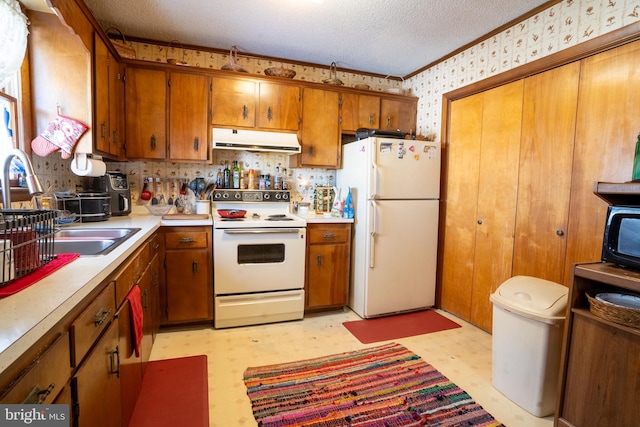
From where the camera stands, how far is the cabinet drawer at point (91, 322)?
901mm

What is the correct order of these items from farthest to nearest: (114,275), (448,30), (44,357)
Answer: (448,30)
(114,275)
(44,357)

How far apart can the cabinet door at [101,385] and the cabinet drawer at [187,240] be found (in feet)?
4.10

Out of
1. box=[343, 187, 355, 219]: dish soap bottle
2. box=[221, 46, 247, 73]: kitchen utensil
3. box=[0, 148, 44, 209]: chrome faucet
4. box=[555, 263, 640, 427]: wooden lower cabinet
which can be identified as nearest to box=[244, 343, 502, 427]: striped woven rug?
box=[555, 263, 640, 427]: wooden lower cabinet

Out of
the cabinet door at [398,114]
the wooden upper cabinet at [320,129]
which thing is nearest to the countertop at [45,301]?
the wooden upper cabinet at [320,129]

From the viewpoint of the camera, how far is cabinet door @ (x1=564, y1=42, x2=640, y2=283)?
1.77 m

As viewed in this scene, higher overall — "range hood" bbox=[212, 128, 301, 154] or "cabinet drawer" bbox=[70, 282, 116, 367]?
"range hood" bbox=[212, 128, 301, 154]

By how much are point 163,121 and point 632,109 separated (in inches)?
125

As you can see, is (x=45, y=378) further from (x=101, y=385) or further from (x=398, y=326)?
(x=398, y=326)

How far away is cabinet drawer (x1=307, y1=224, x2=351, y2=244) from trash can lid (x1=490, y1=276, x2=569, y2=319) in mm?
1351

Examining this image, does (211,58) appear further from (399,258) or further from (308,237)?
(399,258)

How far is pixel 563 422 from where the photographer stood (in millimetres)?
1516

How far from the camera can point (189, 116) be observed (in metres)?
2.76

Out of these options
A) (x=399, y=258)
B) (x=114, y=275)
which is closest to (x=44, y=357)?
(x=114, y=275)

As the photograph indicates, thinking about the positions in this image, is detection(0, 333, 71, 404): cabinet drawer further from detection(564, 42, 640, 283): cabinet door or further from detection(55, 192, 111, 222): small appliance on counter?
detection(564, 42, 640, 283): cabinet door
